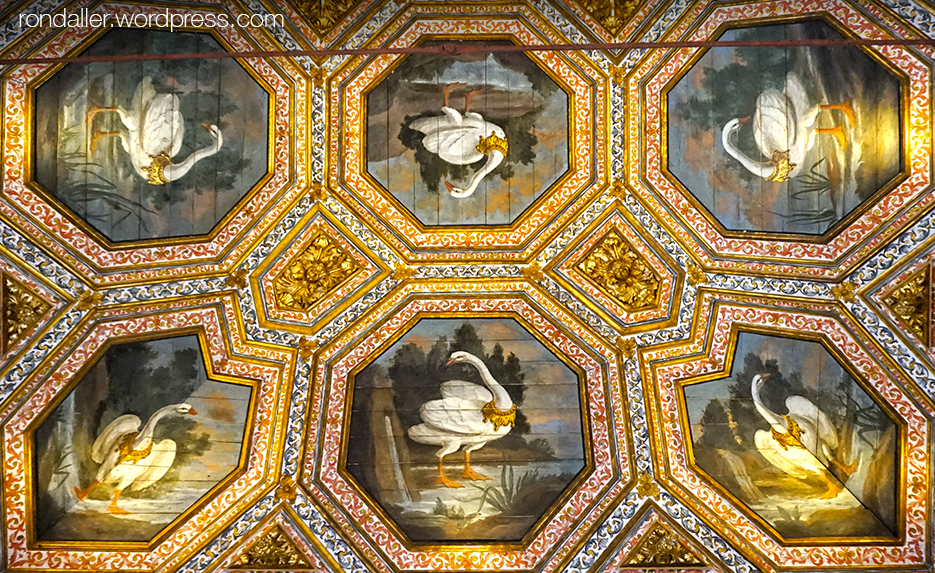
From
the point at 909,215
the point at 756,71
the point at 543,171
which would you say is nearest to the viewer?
the point at 909,215

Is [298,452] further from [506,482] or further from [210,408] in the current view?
[506,482]

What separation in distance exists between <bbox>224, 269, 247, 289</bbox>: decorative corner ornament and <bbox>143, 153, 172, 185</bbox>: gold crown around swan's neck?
148cm

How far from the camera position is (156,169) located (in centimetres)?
1076

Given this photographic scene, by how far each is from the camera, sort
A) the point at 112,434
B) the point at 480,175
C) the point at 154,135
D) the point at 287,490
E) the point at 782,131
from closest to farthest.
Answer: the point at 782,131, the point at 154,135, the point at 112,434, the point at 287,490, the point at 480,175

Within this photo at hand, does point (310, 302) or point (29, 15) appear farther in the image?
point (310, 302)

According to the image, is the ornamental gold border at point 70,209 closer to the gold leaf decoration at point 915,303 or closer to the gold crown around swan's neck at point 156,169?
the gold crown around swan's neck at point 156,169

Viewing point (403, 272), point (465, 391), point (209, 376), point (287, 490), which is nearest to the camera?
point (287, 490)

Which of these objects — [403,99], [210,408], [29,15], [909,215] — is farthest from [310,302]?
[909,215]

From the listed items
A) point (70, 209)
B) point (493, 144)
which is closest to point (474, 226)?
point (493, 144)

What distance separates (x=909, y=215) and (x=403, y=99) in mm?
6356

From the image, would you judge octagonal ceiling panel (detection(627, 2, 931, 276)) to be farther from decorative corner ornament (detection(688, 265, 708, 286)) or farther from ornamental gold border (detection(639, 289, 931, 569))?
ornamental gold border (detection(639, 289, 931, 569))

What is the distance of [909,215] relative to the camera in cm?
981

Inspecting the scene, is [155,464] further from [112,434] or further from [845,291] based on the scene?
[845,291]

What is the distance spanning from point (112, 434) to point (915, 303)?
1009 cm
